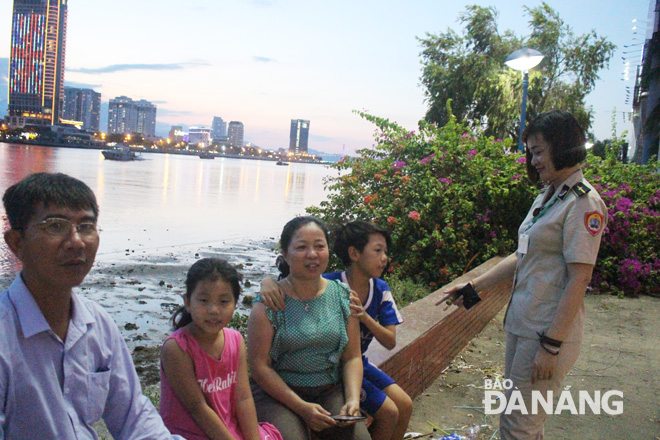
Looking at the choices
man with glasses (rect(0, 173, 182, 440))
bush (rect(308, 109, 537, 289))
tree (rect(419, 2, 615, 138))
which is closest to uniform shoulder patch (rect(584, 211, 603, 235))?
man with glasses (rect(0, 173, 182, 440))

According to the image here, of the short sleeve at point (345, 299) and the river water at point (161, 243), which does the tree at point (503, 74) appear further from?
the short sleeve at point (345, 299)

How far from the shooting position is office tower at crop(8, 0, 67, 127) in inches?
5325

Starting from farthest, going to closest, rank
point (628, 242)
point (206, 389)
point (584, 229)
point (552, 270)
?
1. point (628, 242)
2. point (552, 270)
3. point (584, 229)
4. point (206, 389)

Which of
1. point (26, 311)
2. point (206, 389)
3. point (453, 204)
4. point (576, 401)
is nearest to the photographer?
point (26, 311)

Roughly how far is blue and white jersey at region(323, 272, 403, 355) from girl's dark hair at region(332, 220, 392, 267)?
0.13 m

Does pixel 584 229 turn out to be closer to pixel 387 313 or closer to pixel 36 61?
pixel 387 313

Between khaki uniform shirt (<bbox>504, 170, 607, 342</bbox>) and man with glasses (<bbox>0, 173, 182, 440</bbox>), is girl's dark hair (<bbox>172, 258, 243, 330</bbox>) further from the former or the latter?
khaki uniform shirt (<bbox>504, 170, 607, 342</bbox>)

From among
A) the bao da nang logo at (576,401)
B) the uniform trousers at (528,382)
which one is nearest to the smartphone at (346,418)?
the uniform trousers at (528,382)

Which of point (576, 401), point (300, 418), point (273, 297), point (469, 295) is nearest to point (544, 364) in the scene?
point (469, 295)

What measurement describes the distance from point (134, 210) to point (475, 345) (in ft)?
50.8

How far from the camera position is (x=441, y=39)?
24.3 meters

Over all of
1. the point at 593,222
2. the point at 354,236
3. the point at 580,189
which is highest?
the point at 580,189

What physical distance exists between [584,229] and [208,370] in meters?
1.58

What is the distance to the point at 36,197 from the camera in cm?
153
